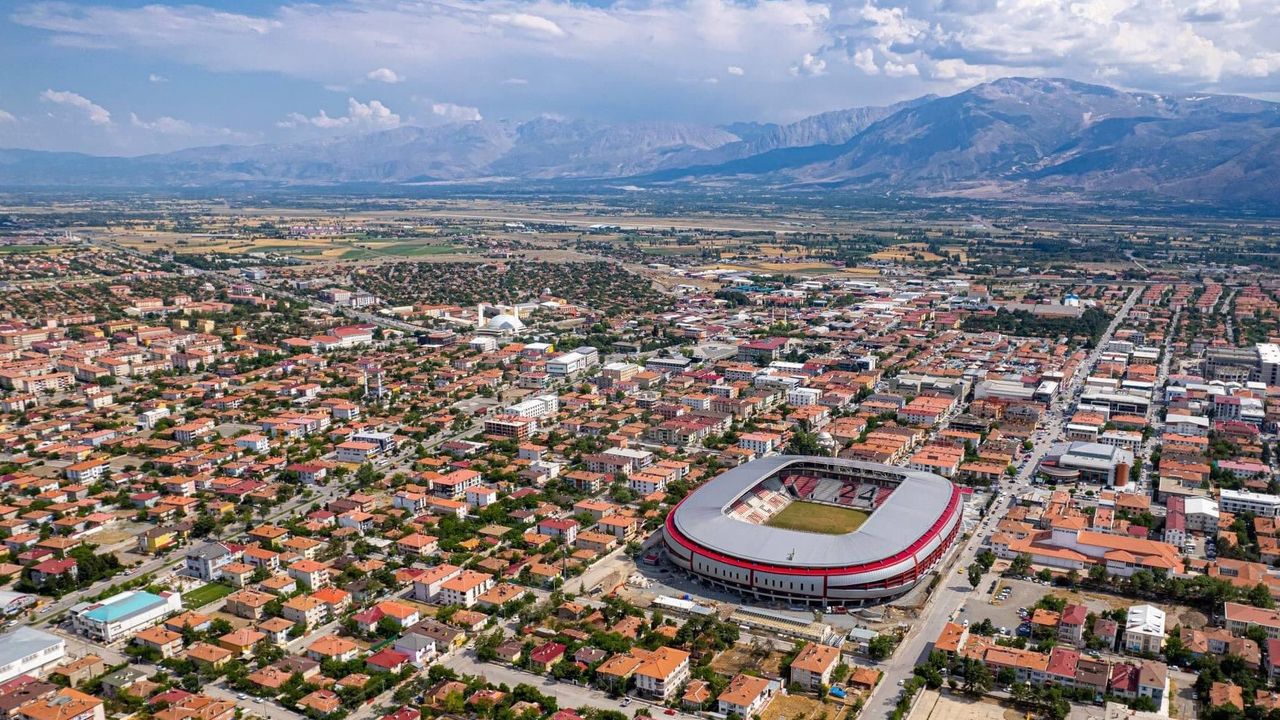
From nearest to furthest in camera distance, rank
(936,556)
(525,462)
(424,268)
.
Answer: (936,556) → (525,462) → (424,268)

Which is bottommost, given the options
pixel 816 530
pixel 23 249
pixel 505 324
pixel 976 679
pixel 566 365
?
pixel 976 679

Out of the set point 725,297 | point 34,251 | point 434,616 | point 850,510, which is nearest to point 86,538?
point 434,616

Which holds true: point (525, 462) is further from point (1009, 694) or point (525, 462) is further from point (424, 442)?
point (1009, 694)

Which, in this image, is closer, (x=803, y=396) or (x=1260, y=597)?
(x=1260, y=597)

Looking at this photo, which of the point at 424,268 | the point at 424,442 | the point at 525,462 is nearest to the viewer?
the point at 525,462

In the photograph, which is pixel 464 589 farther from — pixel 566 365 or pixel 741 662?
pixel 566 365

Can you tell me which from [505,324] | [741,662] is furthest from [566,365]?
[741,662]

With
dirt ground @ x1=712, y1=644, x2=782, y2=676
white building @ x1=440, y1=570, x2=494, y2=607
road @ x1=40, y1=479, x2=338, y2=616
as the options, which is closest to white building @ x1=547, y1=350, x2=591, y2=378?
road @ x1=40, y1=479, x2=338, y2=616
